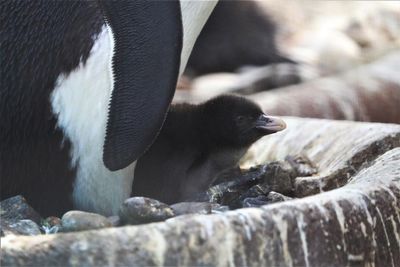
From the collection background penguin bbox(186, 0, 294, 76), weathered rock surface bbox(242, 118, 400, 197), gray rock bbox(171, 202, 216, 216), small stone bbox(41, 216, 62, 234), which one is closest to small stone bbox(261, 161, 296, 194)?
weathered rock surface bbox(242, 118, 400, 197)

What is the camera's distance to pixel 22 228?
274 cm

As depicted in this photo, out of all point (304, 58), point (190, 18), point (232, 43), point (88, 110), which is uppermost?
point (232, 43)

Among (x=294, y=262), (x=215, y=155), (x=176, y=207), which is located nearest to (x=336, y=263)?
(x=294, y=262)

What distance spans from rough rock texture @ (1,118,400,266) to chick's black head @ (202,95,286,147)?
1.76ft

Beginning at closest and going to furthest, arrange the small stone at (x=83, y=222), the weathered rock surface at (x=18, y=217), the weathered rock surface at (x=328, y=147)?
the small stone at (x=83, y=222)
the weathered rock surface at (x=18, y=217)
the weathered rock surface at (x=328, y=147)

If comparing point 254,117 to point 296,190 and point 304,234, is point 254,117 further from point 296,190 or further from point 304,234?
point 304,234

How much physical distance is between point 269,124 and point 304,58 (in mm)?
5559

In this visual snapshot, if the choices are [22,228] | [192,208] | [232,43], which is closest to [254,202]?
[192,208]

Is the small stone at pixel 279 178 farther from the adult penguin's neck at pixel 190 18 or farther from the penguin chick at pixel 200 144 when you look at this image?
the adult penguin's neck at pixel 190 18

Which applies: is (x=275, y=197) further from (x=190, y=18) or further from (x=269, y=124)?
(x=190, y=18)

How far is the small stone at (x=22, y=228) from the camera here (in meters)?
2.67

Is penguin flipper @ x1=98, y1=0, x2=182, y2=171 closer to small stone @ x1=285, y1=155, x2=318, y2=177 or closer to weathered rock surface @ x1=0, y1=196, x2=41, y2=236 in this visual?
weathered rock surface @ x1=0, y1=196, x2=41, y2=236

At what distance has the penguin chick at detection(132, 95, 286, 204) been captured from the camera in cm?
348

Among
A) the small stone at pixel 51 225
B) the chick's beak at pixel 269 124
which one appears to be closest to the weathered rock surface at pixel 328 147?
the chick's beak at pixel 269 124
